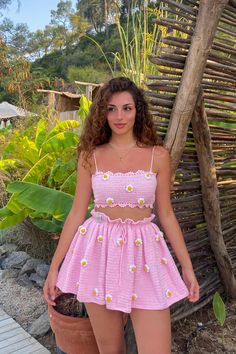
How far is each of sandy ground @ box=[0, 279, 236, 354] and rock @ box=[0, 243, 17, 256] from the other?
1352 mm

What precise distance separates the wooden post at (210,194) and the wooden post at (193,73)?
0.10 metres

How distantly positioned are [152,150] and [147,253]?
0.46 m

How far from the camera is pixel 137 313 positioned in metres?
1.81

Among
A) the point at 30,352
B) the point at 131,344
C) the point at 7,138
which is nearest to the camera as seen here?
the point at 131,344

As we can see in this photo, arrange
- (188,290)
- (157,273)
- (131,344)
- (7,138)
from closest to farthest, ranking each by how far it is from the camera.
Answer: (157,273) < (188,290) < (131,344) < (7,138)

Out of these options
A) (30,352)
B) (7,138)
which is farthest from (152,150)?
(7,138)

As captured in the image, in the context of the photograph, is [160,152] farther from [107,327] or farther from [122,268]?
[107,327]

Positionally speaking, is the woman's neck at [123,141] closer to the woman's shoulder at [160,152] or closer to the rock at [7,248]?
the woman's shoulder at [160,152]

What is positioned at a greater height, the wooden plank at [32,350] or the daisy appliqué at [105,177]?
the daisy appliqué at [105,177]

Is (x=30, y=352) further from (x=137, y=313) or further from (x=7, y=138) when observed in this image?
(x=7, y=138)

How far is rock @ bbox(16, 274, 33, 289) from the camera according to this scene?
407cm

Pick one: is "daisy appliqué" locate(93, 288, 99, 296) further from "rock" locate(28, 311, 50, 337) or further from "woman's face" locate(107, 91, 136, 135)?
"rock" locate(28, 311, 50, 337)

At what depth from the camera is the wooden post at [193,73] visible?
2.13 m

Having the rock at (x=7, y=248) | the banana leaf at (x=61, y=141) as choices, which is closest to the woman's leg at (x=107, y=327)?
the banana leaf at (x=61, y=141)
